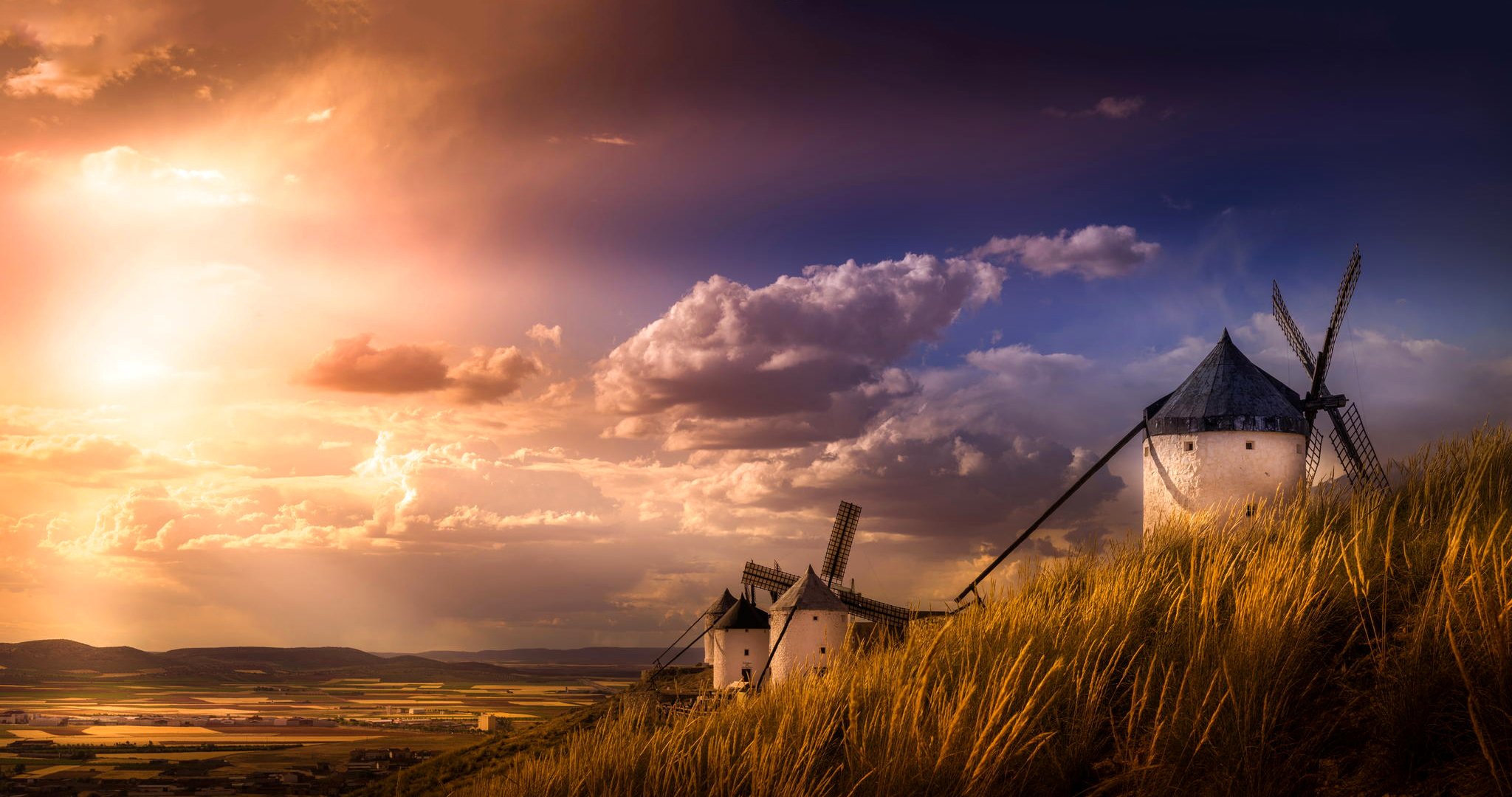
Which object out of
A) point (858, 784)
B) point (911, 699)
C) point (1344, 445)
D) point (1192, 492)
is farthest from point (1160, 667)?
point (1344, 445)

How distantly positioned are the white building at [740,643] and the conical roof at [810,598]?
4.06m

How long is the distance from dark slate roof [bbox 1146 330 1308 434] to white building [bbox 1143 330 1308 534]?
18 millimetres

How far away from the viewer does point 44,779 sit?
273ft

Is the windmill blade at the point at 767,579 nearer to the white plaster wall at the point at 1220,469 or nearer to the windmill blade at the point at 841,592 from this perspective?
the windmill blade at the point at 841,592

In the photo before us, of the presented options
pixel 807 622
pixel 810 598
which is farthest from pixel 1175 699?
pixel 810 598

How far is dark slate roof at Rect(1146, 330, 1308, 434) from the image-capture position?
2352 centimetres

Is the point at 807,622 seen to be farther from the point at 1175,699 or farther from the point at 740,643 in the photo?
the point at 1175,699

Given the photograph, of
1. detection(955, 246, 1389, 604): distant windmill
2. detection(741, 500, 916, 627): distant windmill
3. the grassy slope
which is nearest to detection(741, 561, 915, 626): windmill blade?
detection(741, 500, 916, 627): distant windmill

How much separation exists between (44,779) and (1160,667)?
101391 millimetres

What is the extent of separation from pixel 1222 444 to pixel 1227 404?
1.00 meters

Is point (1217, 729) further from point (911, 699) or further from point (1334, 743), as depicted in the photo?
point (911, 699)

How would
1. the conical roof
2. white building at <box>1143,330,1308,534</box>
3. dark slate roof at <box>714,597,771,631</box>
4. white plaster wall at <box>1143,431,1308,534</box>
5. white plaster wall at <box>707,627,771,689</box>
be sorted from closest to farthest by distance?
white plaster wall at <box>1143,431,1308,534</box>
white building at <box>1143,330,1308,534</box>
the conical roof
white plaster wall at <box>707,627,771,689</box>
dark slate roof at <box>714,597,771,631</box>

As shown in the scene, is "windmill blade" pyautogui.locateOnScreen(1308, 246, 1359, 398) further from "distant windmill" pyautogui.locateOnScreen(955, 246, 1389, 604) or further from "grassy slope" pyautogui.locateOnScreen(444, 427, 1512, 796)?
"grassy slope" pyautogui.locateOnScreen(444, 427, 1512, 796)

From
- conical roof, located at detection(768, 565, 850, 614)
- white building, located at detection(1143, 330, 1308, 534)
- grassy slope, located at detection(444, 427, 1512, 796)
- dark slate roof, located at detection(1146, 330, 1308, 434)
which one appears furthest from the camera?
conical roof, located at detection(768, 565, 850, 614)
